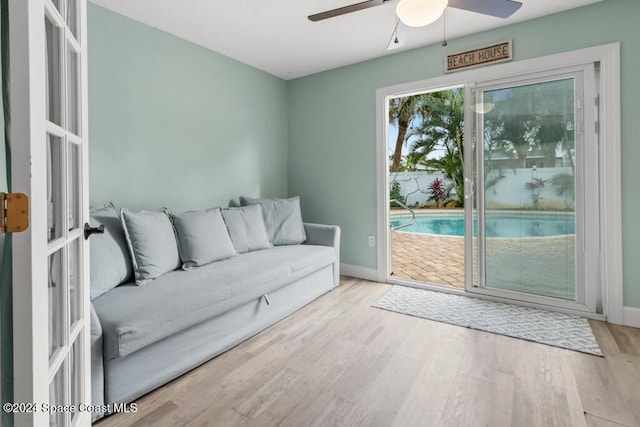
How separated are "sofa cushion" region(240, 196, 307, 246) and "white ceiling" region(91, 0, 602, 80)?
5.05ft

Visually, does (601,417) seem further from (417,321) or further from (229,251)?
(229,251)

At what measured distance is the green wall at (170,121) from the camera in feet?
7.71

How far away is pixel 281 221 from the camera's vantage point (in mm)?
3328

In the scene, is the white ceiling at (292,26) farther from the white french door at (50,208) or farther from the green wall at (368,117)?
the white french door at (50,208)

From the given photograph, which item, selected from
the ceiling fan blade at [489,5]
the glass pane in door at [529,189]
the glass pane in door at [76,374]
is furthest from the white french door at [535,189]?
the glass pane in door at [76,374]

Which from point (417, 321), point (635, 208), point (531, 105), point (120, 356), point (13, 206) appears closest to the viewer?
point (13, 206)

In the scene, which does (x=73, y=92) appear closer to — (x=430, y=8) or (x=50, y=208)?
(x=50, y=208)

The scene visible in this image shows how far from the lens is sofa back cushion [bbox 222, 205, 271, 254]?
281 centimetres

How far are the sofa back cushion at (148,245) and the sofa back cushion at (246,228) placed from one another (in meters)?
0.62

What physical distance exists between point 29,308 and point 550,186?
327 centimetres

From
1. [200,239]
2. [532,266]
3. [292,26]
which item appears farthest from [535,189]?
[200,239]

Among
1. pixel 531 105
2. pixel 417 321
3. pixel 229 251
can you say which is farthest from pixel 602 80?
pixel 229 251

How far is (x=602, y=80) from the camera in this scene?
241 centimetres

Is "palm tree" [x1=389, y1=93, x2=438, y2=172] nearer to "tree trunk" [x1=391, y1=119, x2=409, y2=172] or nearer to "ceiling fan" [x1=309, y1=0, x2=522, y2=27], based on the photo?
"tree trunk" [x1=391, y1=119, x2=409, y2=172]
